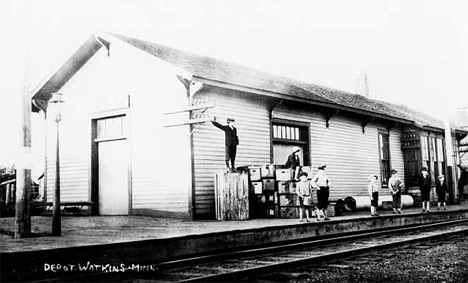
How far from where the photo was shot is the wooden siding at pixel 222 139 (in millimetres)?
12492

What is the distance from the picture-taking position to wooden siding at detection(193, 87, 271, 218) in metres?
12.5

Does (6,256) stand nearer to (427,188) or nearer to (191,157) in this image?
(191,157)

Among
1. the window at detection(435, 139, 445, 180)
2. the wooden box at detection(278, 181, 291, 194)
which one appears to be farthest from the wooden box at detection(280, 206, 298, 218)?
the window at detection(435, 139, 445, 180)

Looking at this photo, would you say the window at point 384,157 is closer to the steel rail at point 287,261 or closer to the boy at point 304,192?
the steel rail at point 287,261

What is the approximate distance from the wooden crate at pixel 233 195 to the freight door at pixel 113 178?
3.02m

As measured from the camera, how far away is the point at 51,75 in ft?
48.5

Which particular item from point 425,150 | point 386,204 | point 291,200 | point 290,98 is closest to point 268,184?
point 291,200

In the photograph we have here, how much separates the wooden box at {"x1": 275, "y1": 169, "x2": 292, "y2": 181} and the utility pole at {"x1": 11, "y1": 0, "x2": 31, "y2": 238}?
19.4ft

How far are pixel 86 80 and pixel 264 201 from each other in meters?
6.33

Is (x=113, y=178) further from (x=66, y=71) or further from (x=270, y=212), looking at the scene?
(x=270, y=212)

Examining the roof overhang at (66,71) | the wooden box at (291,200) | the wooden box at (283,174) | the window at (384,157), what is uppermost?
the roof overhang at (66,71)

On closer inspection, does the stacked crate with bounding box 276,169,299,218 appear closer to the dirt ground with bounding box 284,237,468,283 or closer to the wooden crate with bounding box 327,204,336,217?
the wooden crate with bounding box 327,204,336,217

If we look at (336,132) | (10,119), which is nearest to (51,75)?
(10,119)

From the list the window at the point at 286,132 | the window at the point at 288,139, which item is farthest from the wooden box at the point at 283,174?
the window at the point at 286,132
